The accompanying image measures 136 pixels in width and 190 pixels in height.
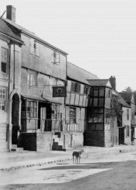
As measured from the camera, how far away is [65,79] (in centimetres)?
4925

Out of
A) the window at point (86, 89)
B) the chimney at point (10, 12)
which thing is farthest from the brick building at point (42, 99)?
the window at point (86, 89)

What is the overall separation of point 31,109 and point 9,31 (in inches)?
293

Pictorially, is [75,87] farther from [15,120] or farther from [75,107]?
[15,120]

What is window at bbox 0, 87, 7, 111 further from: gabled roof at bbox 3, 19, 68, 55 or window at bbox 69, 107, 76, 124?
window at bbox 69, 107, 76, 124

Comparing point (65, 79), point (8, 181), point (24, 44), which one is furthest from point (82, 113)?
point (8, 181)

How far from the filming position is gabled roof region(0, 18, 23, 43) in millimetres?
34925

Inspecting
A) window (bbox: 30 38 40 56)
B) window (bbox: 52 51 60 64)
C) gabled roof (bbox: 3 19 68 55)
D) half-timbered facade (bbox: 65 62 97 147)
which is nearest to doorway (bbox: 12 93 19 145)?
window (bbox: 30 38 40 56)

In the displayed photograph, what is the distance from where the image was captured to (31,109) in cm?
3922

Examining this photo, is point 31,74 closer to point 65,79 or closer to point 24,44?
point 24,44

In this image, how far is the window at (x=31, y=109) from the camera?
127 feet

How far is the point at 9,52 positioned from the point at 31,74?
5263mm

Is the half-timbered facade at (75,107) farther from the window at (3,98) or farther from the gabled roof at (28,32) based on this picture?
the window at (3,98)

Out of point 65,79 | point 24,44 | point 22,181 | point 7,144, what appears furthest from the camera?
point 65,79

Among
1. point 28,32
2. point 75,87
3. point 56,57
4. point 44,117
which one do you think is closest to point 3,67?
point 28,32
